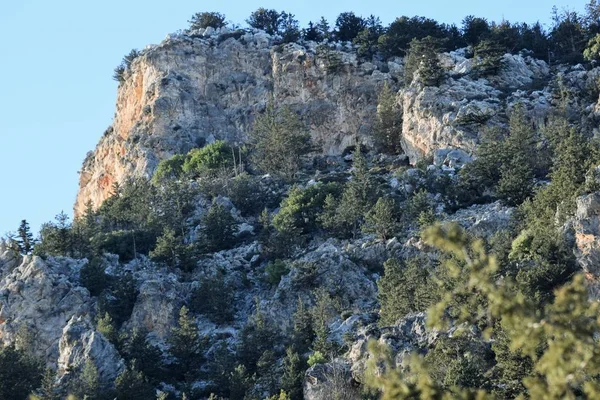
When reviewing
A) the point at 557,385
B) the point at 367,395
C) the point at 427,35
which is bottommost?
the point at 367,395

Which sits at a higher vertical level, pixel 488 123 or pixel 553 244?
pixel 488 123

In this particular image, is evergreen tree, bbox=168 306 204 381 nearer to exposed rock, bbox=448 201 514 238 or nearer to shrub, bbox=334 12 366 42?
exposed rock, bbox=448 201 514 238

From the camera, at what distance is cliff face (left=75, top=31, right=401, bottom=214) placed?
91.8 metres

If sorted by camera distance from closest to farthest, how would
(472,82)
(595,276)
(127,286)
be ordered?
1. (595,276)
2. (127,286)
3. (472,82)

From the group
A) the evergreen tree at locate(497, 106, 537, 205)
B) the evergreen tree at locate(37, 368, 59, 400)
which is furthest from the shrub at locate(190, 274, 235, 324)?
the evergreen tree at locate(497, 106, 537, 205)

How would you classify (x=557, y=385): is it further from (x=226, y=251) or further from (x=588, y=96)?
(x=588, y=96)

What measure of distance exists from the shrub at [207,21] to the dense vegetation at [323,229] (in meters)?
9.46

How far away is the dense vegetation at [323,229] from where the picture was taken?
51.3 m

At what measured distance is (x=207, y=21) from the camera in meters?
108

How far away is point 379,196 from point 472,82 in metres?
17.9

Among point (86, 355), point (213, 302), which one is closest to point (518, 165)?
point (213, 302)

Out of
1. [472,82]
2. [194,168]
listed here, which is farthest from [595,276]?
[194,168]

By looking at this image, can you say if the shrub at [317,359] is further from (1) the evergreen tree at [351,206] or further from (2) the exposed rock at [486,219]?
(1) the evergreen tree at [351,206]

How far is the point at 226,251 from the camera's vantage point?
229 feet
